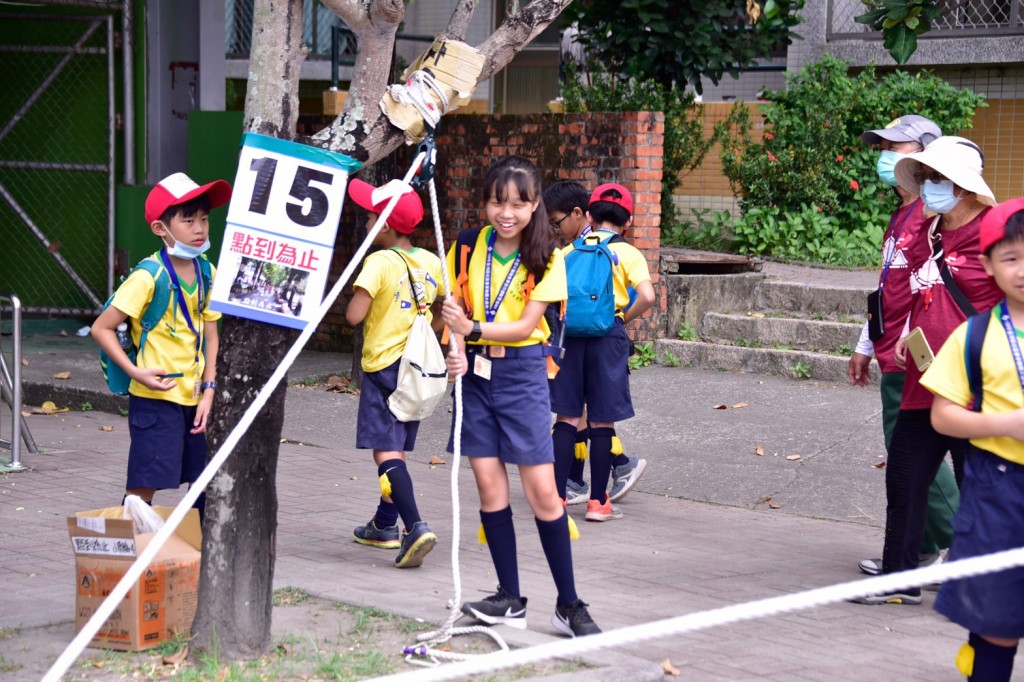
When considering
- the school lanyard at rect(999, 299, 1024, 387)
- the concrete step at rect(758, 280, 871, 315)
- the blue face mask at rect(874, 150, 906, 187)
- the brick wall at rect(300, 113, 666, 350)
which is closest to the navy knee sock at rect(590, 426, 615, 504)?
the blue face mask at rect(874, 150, 906, 187)

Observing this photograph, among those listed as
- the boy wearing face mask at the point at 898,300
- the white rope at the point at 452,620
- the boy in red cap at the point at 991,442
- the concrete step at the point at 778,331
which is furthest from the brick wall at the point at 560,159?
the boy in red cap at the point at 991,442

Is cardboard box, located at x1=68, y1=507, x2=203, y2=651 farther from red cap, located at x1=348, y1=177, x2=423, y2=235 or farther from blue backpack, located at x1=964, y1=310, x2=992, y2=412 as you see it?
blue backpack, located at x1=964, y1=310, x2=992, y2=412

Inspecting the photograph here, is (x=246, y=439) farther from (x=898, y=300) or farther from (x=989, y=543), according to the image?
(x=898, y=300)

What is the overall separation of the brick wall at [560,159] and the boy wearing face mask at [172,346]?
4623mm

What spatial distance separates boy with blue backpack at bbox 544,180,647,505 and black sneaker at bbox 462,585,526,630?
1.81m

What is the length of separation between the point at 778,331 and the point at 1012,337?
678 centimetres

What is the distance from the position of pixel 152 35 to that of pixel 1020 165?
356 inches

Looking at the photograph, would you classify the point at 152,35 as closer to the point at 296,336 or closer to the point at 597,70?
the point at 597,70

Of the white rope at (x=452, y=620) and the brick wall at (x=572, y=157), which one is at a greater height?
the brick wall at (x=572, y=157)

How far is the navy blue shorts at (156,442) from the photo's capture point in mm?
5461

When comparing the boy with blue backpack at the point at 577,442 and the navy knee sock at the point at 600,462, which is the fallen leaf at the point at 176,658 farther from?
the navy knee sock at the point at 600,462

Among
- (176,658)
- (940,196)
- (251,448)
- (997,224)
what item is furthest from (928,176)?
(176,658)

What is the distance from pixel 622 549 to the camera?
6.61m

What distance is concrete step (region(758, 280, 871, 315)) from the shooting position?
10672 millimetres
